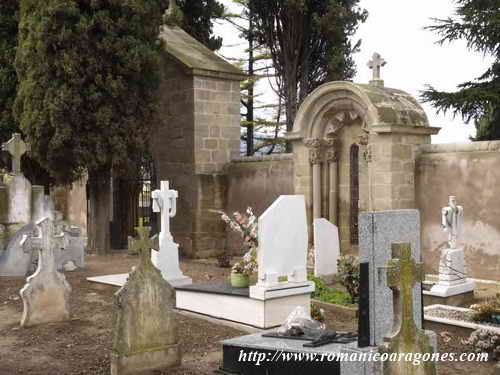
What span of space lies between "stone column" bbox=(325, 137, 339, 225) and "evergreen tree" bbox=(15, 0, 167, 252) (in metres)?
3.86

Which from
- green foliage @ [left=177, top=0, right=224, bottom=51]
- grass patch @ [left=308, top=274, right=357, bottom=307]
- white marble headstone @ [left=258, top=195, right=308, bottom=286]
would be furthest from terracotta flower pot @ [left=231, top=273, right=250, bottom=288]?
green foliage @ [left=177, top=0, right=224, bottom=51]

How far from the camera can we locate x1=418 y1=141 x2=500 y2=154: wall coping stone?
905cm

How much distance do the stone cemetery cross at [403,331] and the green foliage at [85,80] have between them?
8904 millimetres

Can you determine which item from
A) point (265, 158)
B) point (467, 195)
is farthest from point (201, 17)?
point (467, 195)

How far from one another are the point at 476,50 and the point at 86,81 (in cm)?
1018

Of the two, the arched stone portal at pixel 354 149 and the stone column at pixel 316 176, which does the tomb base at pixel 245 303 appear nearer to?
the arched stone portal at pixel 354 149

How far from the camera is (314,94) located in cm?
1066

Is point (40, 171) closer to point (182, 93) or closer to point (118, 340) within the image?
point (182, 93)

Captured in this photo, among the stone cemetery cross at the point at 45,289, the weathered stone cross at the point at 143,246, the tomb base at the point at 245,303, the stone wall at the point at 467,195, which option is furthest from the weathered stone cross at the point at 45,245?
the stone wall at the point at 467,195

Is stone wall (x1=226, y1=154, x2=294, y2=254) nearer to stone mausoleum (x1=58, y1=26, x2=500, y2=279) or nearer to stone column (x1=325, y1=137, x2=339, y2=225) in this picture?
stone mausoleum (x1=58, y1=26, x2=500, y2=279)

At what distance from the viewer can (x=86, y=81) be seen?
11.8m

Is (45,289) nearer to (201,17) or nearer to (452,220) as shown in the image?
(452,220)

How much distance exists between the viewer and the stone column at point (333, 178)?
1098 centimetres

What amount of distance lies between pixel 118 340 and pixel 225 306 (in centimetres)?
235
